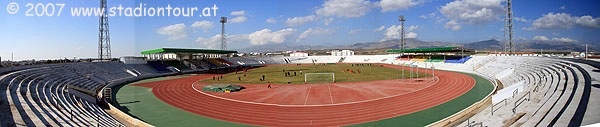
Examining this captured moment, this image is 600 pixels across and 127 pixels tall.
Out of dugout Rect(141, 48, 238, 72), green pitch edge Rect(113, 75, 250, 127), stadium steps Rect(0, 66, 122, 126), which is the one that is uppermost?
dugout Rect(141, 48, 238, 72)

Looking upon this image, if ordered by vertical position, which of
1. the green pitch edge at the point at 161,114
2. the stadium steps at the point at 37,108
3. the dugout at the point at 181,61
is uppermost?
the dugout at the point at 181,61

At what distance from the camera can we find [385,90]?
23.6m

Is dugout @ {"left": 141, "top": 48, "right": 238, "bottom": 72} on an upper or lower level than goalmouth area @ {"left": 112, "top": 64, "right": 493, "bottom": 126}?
upper

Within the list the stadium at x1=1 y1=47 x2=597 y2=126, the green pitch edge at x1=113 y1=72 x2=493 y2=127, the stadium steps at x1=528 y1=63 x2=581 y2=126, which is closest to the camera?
the stadium steps at x1=528 y1=63 x2=581 y2=126

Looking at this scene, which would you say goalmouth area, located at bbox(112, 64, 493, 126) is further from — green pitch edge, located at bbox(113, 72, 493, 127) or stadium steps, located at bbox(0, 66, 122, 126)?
stadium steps, located at bbox(0, 66, 122, 126)

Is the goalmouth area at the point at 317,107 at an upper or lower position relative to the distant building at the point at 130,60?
lower

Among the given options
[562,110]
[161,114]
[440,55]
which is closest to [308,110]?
[161,114]

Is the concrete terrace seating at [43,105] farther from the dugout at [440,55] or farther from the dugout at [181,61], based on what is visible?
the dugout at [440,55]

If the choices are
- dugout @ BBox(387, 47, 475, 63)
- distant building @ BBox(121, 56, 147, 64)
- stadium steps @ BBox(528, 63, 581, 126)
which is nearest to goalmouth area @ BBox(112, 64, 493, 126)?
stadium steps @ BBox(528, 63, 581, 126)

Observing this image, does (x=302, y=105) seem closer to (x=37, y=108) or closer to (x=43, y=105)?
(x=37, y=108)

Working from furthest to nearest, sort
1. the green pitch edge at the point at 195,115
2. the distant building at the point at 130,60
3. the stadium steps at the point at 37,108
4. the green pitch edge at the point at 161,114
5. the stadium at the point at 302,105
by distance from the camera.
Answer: the distant building at the point at 130,60
the green pitch edge at the point at 161,114
the green pitch edge at the point at 195,115
the stadium at the point at 302,105
the stadium steps at the point at 37,108

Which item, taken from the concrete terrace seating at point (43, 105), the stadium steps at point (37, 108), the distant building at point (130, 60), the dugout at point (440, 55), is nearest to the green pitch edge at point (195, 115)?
the concrete terrace seating at point (43, 105)

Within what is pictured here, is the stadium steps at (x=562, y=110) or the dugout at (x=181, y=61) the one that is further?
the dugout at (x=181, y=61)

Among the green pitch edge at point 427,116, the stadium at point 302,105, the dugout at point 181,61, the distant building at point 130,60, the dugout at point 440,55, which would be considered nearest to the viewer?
the stadium at point 302,105
